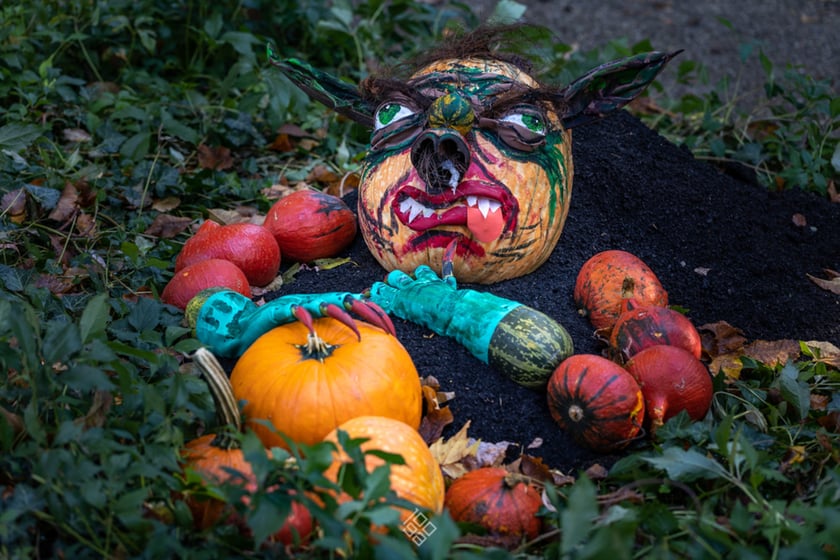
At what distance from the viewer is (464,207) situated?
3.37 meters

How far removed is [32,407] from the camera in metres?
2.32

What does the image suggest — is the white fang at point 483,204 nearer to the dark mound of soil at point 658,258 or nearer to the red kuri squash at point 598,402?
the dark mound of soil at point 658,258

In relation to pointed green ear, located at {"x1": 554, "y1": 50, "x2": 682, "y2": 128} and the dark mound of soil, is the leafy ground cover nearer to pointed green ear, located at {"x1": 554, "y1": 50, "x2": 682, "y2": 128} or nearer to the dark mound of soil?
the dark mound of soil

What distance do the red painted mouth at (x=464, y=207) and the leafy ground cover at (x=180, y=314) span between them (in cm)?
104

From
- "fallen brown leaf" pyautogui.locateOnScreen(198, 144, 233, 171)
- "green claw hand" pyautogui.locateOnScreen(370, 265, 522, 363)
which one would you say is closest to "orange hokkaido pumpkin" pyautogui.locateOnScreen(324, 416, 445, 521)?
"green claw hand" pyautogui.locateOnScreen(370, 265, 522, 363)

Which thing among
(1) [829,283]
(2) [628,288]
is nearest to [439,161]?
(2) [628,288]

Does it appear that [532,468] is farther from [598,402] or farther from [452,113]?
[452,113]

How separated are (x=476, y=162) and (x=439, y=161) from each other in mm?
158

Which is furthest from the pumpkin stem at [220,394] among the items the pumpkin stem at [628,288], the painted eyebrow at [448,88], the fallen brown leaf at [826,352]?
the fallen brown leaf at [826,352]

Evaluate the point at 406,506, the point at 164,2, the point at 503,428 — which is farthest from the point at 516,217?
the point at 164,2

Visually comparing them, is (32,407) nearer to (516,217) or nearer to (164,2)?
(516,217)

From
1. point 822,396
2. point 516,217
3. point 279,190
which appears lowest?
point 279,190

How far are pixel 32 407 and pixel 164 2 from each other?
412 cm

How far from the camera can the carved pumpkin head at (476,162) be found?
3.36m
